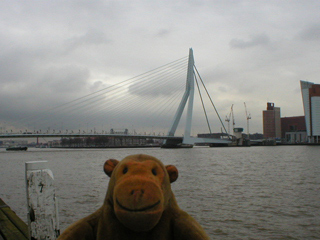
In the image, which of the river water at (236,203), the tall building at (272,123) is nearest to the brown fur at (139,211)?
the river water at (236,203)

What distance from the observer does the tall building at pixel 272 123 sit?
9788cm

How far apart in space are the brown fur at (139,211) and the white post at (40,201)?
0.65 metres

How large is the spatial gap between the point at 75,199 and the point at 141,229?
6944mm

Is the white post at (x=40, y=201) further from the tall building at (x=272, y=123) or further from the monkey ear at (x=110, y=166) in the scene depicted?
the tall building at (x=272, y=123)

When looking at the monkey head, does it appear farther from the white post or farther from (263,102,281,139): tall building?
(263,102,281,139): tall building

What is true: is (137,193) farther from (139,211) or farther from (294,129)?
(294,129)

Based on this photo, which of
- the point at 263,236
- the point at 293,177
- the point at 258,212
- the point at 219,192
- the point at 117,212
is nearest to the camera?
the point at 117,212

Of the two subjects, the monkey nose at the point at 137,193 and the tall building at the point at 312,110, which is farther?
the tall building at the point at 312,110

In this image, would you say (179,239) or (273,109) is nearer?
(179,239)

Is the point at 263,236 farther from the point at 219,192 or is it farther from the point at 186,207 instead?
the point at 219,192

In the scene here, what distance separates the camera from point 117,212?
1.27m

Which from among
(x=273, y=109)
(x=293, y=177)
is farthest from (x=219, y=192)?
(x=273, y=109)

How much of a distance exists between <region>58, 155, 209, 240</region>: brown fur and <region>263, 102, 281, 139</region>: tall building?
102 metres

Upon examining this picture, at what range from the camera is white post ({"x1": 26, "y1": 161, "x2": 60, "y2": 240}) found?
6.63 feet
